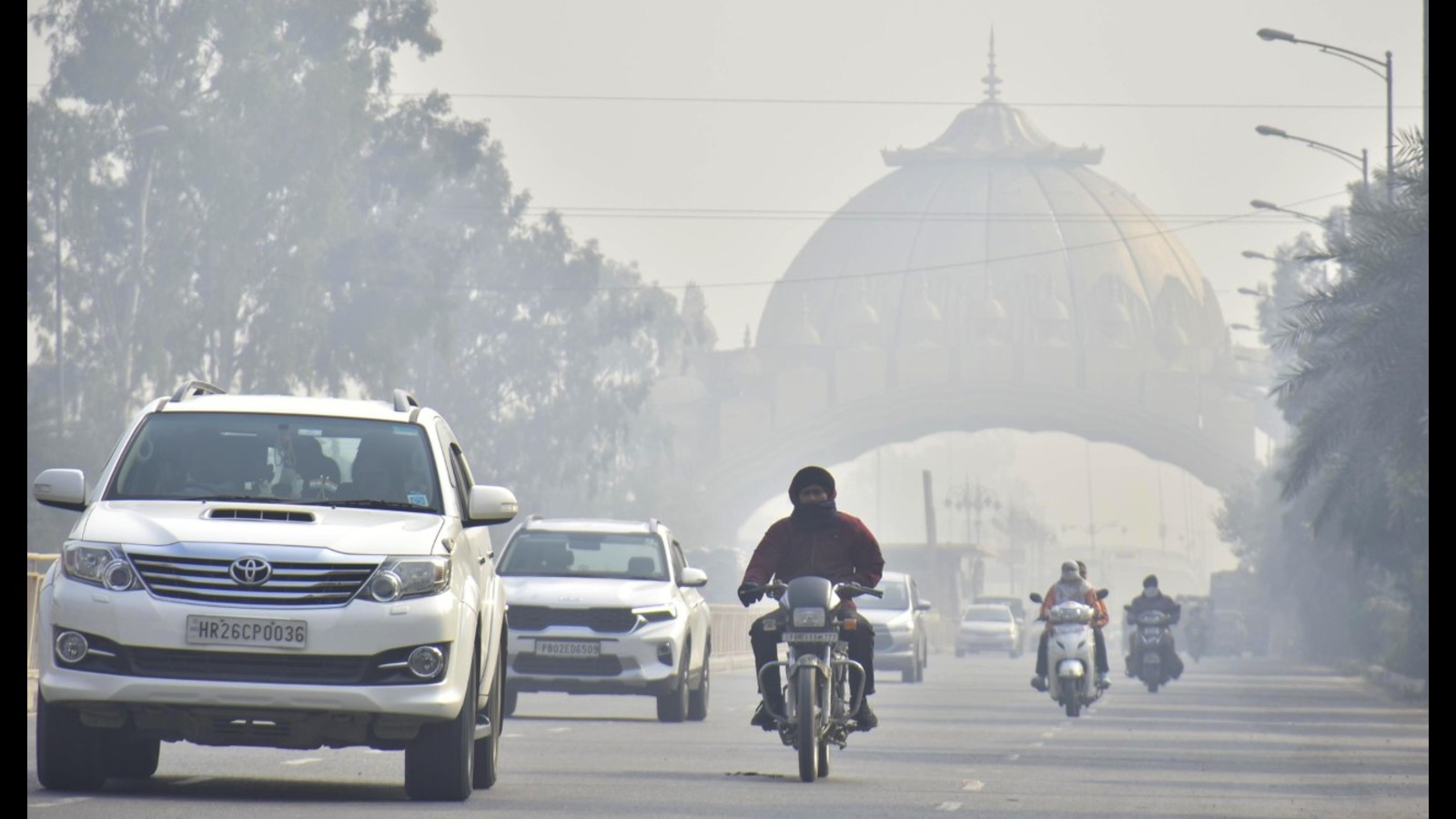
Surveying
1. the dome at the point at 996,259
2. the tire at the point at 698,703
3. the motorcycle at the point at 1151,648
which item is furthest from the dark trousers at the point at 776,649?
the dome at the point at 996,259

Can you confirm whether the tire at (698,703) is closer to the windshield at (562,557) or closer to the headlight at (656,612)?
Answer: the windshield at (562,557)

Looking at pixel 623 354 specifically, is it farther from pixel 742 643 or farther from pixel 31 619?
pixel 31 619

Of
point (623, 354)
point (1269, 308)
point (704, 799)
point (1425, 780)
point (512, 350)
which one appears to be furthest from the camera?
point (623, 354)

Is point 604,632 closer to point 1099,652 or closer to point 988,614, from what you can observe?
point 1099,652

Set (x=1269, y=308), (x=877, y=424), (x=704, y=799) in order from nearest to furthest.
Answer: (x=704, y=799)
(x=1269, y=308)
(x=877, y=424)

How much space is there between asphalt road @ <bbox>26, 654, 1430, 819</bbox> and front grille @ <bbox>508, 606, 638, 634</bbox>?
0.78 meters

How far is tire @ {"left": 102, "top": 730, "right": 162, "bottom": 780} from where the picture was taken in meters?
11.5

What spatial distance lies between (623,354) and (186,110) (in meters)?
47.5

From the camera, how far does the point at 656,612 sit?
2078 centimetres

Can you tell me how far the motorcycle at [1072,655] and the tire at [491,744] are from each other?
517 inches

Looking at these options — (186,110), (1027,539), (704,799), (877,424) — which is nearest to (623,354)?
(877,424)

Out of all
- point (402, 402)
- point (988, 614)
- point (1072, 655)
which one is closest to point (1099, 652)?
point (1072, 655)

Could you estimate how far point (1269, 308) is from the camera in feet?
289

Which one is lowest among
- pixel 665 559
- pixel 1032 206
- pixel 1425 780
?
pixel 1425 780
